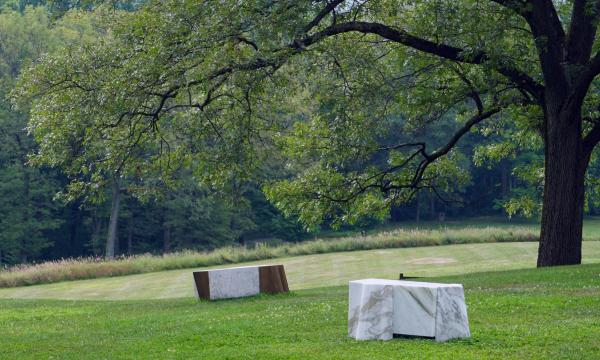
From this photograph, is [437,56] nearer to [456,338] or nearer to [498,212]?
[456,338]

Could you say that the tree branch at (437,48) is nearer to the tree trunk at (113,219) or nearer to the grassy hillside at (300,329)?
the grassy hillside at (300,329)

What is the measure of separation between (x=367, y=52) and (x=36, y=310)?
34.2 ft

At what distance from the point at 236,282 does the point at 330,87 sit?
696 centimetres

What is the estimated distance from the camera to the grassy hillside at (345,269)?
31.6m

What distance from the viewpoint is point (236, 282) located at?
17812 millimetres

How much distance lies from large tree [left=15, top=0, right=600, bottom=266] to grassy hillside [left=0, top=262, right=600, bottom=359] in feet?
11.6

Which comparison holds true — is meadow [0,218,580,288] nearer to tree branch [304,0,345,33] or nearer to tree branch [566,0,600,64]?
tree branch [304,0,345,33]

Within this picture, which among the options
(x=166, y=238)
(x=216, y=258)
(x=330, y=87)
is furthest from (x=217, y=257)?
(x=166, y=238)

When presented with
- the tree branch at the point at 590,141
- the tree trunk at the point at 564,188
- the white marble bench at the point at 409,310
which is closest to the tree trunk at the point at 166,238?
the tree trunk at the point at 564,188

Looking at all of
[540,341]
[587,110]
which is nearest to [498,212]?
[587,110]

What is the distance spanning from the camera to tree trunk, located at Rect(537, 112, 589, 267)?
20.4m

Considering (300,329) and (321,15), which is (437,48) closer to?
(321,15)

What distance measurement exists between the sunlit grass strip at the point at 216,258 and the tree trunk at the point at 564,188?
76.9ft

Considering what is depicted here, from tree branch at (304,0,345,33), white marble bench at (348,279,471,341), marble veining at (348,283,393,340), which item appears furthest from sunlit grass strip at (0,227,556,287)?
white marble bench at (348,279,471,341)
